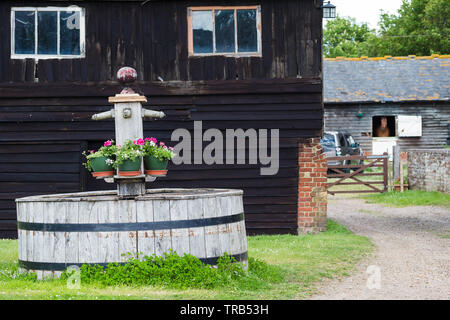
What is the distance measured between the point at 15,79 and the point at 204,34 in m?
3.85

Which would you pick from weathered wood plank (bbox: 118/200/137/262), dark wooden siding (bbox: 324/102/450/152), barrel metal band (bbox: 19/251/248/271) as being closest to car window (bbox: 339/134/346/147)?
dark wooden siding (bbox: 324/102/450/152)

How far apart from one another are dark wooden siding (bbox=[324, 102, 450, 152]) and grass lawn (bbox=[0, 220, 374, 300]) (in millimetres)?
19314

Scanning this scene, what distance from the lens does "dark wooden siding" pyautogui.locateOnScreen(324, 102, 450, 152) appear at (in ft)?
108

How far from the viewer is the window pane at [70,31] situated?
45.5ft

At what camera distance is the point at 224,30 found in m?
14.0

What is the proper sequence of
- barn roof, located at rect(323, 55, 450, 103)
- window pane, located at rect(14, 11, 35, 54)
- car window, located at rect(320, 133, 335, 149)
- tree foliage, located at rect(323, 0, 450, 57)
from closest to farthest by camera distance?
1. window pane, located at rect(14, 11, 35, 54)
2. car window, located at rect(320, 133, 335, 149)
3. barn roof, located at rect(323, 55, 450, 103)
4. tree foliage, located at rect(323, 0, 450, 57)

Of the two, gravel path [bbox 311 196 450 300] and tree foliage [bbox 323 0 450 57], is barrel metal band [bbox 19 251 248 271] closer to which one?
gravel path [bbox 311 196 450 300]

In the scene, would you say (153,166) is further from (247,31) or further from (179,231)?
(247,31)

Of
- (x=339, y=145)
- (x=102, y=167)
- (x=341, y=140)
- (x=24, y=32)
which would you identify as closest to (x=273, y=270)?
(x=102, y=167)

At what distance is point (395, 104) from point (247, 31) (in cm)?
2051

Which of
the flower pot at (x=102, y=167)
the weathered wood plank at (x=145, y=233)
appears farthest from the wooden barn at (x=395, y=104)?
the weathered wood plank at (x=145, y=233)

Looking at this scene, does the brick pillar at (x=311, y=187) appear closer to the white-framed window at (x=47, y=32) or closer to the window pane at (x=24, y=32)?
the white-framed window at (x=47, y=32)

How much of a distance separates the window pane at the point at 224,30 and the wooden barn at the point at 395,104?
62.4ft

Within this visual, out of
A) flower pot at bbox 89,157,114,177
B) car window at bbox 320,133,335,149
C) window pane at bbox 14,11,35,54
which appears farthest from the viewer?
car window at bbox 320,133,335,149
